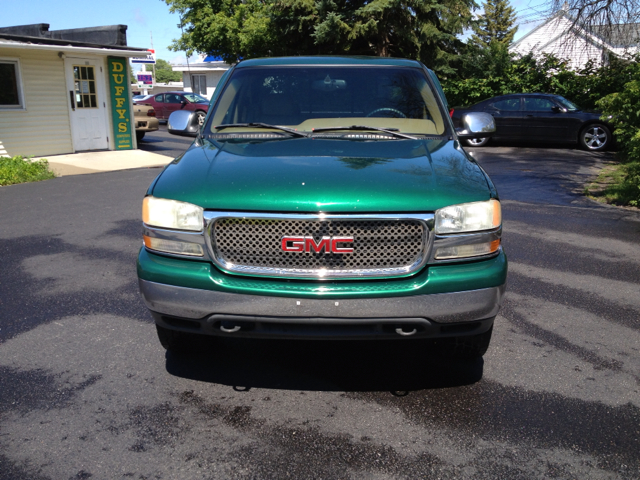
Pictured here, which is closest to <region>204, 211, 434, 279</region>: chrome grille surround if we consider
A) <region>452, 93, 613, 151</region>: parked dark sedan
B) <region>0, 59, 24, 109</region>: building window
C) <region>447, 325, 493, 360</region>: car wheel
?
<region>447, 325, 493, 360</region>: car wheel

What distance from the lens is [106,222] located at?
312 inches

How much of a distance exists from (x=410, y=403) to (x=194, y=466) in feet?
3.97

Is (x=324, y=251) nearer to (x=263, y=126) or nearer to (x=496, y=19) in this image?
(x=263, y=126)

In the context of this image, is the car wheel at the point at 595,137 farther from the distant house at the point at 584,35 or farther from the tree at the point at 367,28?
the tree at the point at 367,28

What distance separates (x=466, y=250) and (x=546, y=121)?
16.0 meters

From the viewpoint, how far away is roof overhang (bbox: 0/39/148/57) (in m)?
13.6

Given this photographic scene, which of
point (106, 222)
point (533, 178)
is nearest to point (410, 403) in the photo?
point (106, 222)

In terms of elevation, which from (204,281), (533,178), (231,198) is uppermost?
(231,198)

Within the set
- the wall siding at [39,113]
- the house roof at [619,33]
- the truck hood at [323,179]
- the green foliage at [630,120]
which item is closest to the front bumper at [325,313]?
the truck hood at [323,179]

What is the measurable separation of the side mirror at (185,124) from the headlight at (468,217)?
2.61 meters

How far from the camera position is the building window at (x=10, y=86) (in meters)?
14.4

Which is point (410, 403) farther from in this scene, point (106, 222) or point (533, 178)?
point (533, 178)

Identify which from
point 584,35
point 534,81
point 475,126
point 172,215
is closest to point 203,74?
point 534,81

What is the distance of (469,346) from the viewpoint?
3.47m
